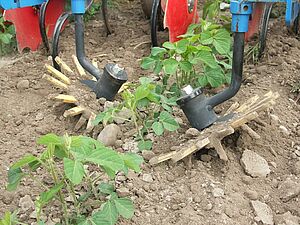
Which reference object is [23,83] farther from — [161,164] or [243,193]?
[243,193]

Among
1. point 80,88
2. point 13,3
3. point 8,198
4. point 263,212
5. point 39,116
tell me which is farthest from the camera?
point 13,3

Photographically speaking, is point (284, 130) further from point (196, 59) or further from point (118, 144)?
point (118, 144)

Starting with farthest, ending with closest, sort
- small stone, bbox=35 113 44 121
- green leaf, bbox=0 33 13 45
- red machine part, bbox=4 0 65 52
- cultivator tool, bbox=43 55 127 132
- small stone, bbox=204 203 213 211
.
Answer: green leaf, bbox=0 33 13 45
red machine part, bbox=4 0 65 52
small stone, bbox=35 113 44 121
cultivator tool, bbox=43 55 127 132
small stone, bbox=204 203 213 211

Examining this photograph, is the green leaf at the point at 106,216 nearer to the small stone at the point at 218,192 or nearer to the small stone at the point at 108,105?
the small stone at the point at 218,192

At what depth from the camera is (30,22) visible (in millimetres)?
3432

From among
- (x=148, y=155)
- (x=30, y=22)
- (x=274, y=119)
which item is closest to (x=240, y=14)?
(x=274, y=119)

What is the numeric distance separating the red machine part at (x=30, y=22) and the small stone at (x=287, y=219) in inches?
75.8

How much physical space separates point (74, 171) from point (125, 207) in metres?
0.27

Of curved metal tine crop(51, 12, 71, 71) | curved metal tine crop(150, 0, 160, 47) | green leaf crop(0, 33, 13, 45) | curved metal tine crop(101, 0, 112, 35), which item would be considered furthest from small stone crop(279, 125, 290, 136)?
green leaf crop(0, 33, 13, 45)

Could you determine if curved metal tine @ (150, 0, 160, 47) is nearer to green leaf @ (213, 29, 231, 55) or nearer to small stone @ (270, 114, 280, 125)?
green leaf @ (213, 29, 231, 55)

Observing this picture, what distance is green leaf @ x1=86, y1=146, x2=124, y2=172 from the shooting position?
179cm

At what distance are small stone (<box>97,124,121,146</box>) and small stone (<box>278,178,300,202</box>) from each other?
669 mm

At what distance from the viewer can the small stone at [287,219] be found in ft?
6.72

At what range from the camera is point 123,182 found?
85.6 inches
